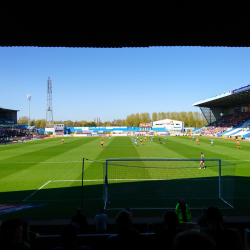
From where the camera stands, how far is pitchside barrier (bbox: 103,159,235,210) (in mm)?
8781

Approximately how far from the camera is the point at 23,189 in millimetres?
10758

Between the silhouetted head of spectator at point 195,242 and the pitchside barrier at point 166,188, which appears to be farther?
the pitchside barrier at point 166,188

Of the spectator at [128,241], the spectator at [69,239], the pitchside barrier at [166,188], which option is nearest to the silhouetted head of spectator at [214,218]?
the spectator at [128,241]

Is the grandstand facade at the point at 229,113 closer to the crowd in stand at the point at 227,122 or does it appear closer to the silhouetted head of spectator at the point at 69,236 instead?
the crowd in stand at the point at 227,122

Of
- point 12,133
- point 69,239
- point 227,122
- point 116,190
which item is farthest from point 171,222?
point 12,133

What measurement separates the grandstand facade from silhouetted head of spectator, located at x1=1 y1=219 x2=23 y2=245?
143 ft

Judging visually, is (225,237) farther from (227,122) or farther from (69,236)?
(227,122)

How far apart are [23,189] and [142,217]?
7374 millimetres

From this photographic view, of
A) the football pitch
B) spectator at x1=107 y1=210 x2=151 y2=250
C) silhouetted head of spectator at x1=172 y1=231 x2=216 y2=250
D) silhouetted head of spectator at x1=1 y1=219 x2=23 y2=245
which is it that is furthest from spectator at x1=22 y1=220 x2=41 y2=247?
the football pitch

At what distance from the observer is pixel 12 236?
1939 millimetres

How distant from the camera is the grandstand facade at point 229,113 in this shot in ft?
146

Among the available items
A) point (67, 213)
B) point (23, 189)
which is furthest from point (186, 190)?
point (23, 189)

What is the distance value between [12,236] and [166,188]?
31.6ft
